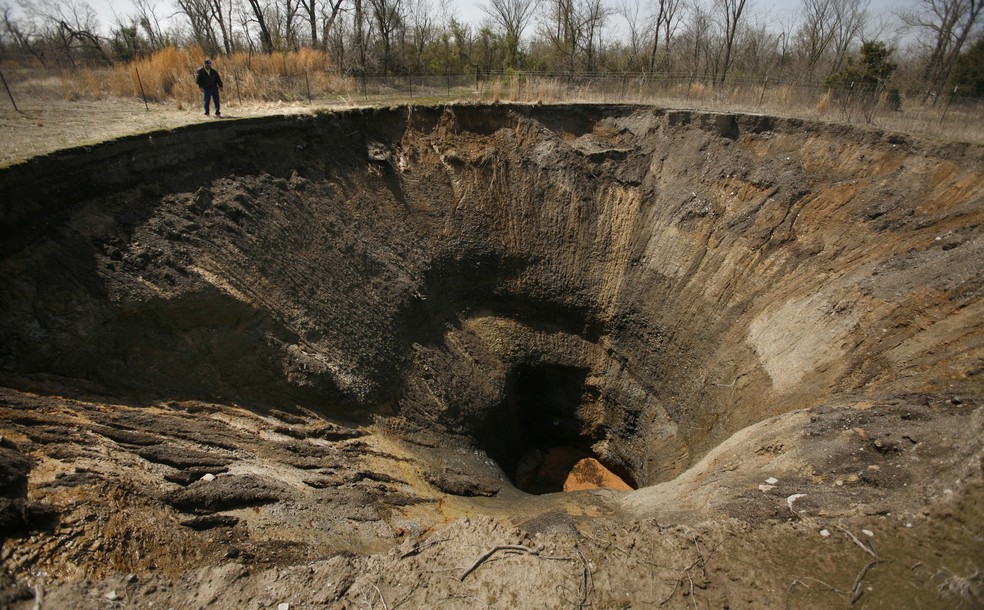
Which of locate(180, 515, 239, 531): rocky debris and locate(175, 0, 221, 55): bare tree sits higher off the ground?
locate(175, 0, 221, 55): bare tree

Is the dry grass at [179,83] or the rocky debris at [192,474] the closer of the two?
the rocky debris at [192,474]

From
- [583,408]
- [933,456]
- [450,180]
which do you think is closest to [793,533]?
[933,456]

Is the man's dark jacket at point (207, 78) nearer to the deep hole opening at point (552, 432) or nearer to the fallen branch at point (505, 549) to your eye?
the deep hole opening at point (552, 432)

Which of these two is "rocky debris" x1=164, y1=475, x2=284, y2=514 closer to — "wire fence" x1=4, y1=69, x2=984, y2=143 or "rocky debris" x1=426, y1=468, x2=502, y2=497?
"rocky debris" x1=426, y1=468, x2=502, y2=497

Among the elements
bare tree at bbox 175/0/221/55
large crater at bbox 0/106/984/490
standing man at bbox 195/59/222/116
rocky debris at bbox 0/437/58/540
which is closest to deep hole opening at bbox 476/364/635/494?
large crater at bbox 0/106/984/490

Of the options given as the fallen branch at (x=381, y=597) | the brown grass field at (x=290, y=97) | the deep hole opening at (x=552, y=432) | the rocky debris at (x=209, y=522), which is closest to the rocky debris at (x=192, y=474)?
the rocky debris at (x=209, y=522)

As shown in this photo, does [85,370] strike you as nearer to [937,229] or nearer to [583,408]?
[583,408]

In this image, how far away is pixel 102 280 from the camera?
8.41 metres

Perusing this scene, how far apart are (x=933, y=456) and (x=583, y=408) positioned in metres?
9.81

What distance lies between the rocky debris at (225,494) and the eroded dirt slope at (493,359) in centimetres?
5

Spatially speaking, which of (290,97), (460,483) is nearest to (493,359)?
(460,483)

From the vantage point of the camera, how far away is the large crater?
855 cm

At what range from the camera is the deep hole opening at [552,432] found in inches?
583

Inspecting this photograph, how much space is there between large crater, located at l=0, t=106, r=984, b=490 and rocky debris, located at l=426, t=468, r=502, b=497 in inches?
66.8
